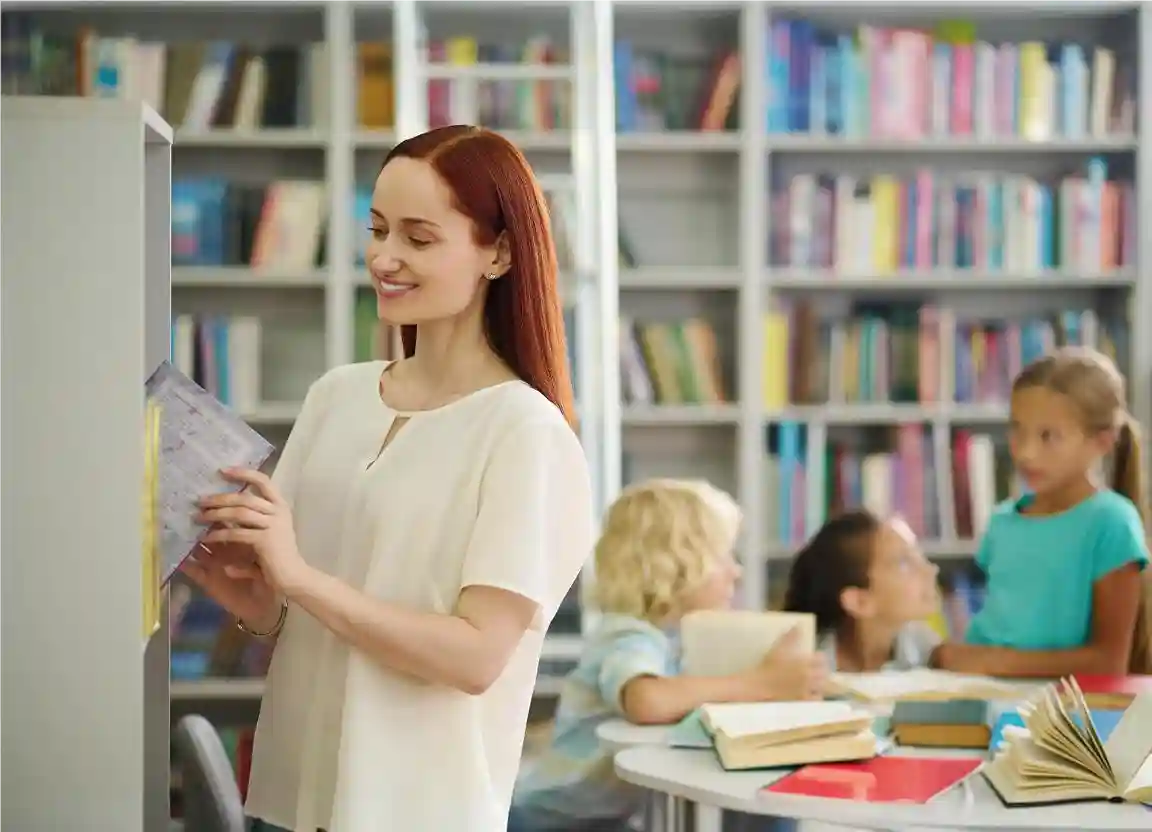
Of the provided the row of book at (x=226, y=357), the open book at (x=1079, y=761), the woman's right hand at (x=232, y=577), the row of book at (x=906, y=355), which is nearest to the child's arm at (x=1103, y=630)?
the open book at (x=1079, y=761)

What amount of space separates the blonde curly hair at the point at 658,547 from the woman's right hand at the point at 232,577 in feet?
3.82

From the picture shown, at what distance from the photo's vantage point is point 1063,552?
2760 mm

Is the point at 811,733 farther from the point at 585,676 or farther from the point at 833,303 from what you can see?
the point at 833,303

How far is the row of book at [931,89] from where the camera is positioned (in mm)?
4047

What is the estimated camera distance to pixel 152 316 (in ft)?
4.74

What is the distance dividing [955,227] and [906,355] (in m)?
0.36

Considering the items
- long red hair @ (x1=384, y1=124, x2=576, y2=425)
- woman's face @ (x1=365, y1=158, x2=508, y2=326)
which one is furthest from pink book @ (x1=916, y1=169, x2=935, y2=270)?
woman's face @ (x1=365, y1=158, x2=508, y2=326)

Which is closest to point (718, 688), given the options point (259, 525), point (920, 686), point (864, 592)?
point (920, 686)

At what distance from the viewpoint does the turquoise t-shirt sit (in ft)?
8.91

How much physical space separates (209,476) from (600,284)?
2640 mm

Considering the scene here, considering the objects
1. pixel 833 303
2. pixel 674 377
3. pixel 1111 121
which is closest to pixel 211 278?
pixel 674 377

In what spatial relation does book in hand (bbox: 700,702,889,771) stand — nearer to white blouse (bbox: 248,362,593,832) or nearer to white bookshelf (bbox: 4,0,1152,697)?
white blouse (bbox: 248,362,593,832)

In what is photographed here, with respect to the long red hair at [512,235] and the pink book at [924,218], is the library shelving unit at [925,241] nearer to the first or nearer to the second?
the pink book at [924,218]

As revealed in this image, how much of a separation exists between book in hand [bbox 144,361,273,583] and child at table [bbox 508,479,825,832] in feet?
3.66
